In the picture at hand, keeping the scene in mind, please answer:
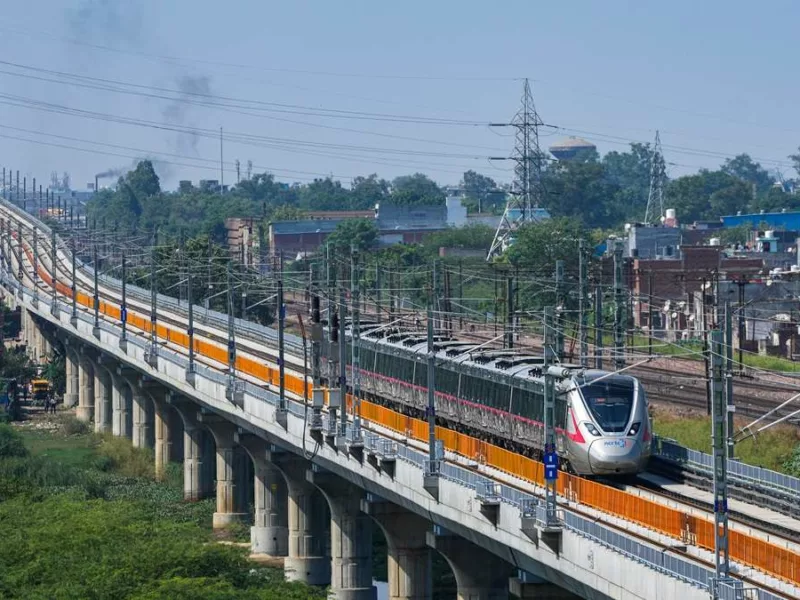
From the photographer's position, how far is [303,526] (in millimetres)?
74000

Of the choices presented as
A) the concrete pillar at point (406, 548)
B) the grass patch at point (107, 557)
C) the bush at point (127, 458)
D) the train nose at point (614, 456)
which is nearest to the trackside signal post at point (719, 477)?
the train nose at point (614, 456)

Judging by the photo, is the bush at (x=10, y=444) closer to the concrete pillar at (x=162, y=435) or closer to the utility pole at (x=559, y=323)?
the concrete pillar at (x=162, y=435)

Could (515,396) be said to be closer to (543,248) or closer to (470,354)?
(470,354)

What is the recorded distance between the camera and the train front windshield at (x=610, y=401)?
46.4 meters

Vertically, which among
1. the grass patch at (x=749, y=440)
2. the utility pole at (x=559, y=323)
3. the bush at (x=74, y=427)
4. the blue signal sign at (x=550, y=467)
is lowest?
the bush at (x=74, y=427)

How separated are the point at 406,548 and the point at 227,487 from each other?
87.3 feet

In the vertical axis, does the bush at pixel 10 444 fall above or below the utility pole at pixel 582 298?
below

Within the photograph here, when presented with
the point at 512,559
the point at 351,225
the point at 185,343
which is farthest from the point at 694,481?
the point at 351,225

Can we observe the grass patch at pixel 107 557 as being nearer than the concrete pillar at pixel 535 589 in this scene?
No

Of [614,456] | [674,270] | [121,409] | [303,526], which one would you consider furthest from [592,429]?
[674,270]

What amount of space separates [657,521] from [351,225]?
14894 centimetres

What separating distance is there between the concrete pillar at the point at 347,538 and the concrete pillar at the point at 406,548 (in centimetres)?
662

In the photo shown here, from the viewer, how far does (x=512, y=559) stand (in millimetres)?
43906

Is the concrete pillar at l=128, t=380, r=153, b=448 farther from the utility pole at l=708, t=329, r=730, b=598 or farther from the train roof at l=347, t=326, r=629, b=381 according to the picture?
the utility pole at l=708, t=329, r=730, b=598
